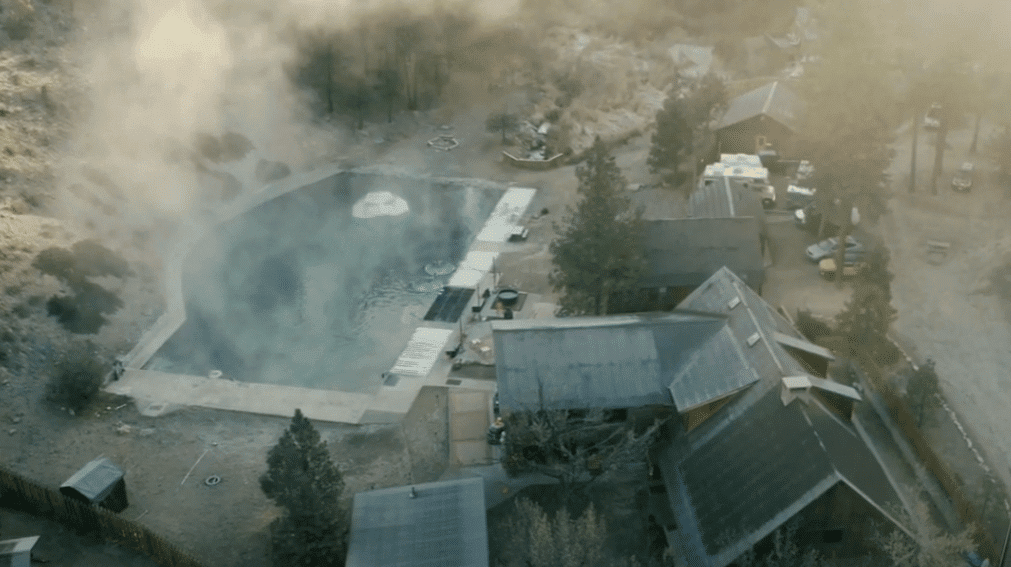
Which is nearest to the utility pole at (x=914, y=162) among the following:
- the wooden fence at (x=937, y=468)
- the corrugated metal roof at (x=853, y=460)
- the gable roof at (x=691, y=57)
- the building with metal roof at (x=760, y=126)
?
the building with metal roof at (x=760, y=126)

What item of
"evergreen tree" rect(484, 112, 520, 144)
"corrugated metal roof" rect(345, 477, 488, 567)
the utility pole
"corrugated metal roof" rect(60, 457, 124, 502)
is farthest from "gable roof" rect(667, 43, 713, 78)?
"corrugated metal roof" rect(60, 457, 124, 502)

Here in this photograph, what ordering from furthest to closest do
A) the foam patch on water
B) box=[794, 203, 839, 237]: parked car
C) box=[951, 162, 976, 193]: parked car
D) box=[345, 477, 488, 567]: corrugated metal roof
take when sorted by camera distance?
the foam patch on water, box=[951, 162, 976, 193]: parked car, box=[794, 203, 839, 237]: parked car, box=[345, 477, 488, 567]: corrugated metal roof

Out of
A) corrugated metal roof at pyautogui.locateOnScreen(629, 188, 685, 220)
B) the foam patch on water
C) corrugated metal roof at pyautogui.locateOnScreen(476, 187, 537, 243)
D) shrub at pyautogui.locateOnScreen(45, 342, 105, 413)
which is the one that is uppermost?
shrub at pyautogui.locateOnScreen(45, 342, 105, 413)

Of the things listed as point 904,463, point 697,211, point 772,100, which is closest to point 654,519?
point 904,463

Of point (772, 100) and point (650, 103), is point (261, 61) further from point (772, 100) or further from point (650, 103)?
point (772, 100)

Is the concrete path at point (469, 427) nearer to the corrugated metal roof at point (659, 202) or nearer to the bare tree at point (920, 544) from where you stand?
the bare tree at point (920, 544)

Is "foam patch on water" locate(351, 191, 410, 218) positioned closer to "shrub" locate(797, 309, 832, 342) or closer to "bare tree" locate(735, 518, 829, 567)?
"shrub" locate(797, 309, 832, 342)
